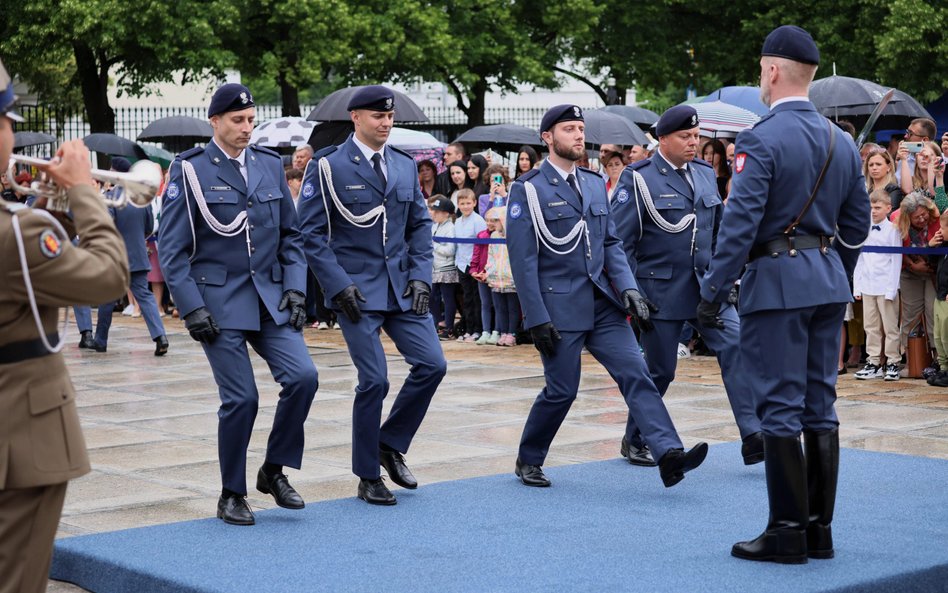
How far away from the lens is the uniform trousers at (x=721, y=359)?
25.5 ft

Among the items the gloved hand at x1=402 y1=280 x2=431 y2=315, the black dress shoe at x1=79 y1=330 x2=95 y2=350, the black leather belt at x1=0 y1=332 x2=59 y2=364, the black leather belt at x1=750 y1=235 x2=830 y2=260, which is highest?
the black leather belt at x1=750 y1=235 x2=830 y2=260

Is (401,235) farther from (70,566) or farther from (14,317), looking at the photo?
(14,317)

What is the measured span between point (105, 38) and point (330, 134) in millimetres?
11022

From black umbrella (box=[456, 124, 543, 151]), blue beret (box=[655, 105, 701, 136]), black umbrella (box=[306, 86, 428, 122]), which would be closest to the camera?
blue beret (box=[655, 105, 701, 136])

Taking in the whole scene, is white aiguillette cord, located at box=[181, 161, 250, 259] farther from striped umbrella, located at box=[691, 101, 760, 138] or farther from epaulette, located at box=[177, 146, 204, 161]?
striped umbrella, located at box=[691, 101, 760, 138]

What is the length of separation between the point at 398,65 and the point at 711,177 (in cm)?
2637

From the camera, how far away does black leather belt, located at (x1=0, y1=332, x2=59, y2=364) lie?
155 inches

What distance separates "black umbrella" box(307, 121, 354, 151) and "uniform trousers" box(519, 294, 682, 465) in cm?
1278

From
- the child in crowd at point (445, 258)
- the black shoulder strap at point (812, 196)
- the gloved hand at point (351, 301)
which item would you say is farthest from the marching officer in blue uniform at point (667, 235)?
the child in crowd at point (445, 258)

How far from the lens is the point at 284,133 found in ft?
74.1

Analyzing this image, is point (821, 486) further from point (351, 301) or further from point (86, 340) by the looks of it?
point (86, 340)

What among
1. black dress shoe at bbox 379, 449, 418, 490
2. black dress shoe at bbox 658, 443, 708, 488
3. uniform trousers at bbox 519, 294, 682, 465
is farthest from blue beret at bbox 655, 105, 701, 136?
black dress shoe at bbox 379, 449, 418, 490

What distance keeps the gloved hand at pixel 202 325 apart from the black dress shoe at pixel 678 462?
2329 millimetres

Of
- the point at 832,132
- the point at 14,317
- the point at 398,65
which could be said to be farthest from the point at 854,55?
the point at 14,317
